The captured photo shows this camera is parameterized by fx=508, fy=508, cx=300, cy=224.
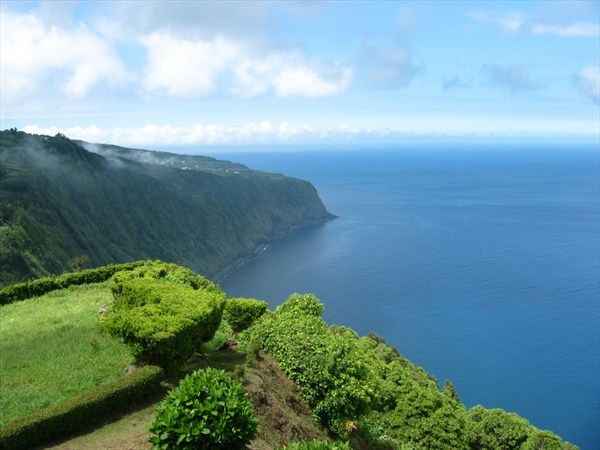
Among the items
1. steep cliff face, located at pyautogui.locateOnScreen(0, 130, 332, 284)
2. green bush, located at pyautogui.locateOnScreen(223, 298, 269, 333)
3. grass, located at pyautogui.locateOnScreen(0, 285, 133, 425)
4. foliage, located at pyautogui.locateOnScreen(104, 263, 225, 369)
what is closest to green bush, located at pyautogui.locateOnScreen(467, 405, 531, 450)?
green bush, located at pyautogui.locateOnScreen(223, 298, 269, 333)

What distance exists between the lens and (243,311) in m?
27.2

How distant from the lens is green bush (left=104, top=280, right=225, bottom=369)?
19484mm

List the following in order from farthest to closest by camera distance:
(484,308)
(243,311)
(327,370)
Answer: (484,308), (243,311), (327,370)

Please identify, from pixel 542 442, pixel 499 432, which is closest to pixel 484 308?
pixel 499 432

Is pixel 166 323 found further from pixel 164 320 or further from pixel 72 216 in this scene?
pixel 72 216

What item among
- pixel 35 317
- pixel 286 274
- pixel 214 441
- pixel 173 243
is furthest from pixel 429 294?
pixel 214 441

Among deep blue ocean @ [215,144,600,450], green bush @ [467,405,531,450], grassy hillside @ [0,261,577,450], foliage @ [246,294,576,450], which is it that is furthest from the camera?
deep blue ocean @ [215,144,600,450]

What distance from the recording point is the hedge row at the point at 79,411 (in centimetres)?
1562

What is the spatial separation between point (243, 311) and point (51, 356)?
9.33 metres

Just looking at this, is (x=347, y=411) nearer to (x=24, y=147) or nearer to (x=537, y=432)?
(x=537, y=432)

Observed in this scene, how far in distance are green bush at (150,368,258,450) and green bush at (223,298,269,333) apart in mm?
13276

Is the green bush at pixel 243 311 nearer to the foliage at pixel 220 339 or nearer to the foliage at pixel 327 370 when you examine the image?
the foliage at pixel 327 370

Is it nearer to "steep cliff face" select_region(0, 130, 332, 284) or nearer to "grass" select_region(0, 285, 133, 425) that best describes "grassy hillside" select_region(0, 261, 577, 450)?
"grass" select_region(0, 285, 133, 425)

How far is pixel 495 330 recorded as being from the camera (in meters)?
123
